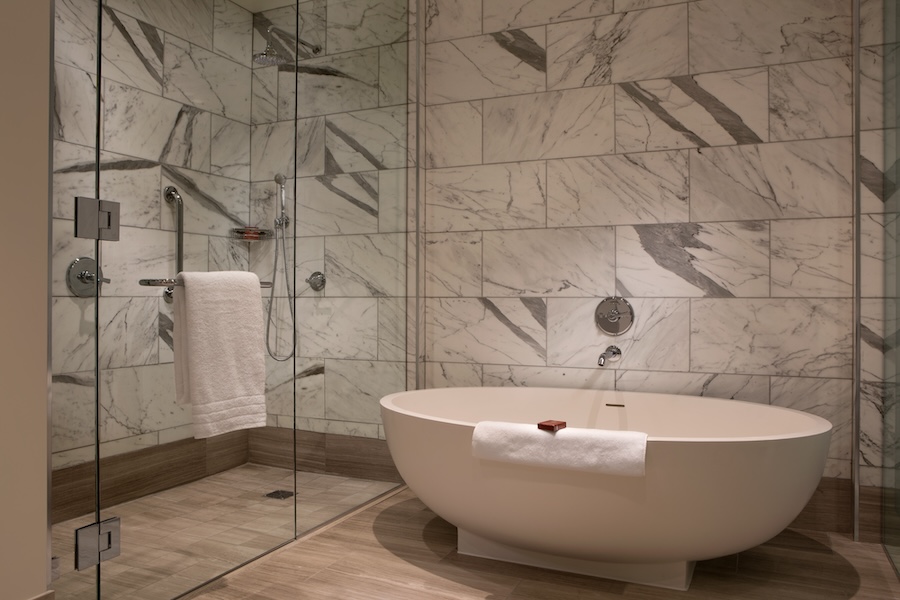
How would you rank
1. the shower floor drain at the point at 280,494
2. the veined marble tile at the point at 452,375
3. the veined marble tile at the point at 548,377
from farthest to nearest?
the veined marble tile at the point at 452,375 < the veined marble tile at the point at 548,377 < the shower floor drain at the point at 280,494

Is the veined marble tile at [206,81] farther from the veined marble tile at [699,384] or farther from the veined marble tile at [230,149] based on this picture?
the veined marble tile at [699,384]

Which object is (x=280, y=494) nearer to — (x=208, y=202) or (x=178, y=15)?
(x=208, y=202)

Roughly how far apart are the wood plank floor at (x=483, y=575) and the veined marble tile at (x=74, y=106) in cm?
145

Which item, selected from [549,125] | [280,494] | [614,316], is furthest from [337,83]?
[280,494]

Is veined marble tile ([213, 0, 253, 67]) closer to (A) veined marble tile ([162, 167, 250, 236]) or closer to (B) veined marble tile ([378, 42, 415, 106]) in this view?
(A) veined marble tile ([162, 167, 250, 236])

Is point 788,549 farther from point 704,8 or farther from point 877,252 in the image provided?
point 704,8

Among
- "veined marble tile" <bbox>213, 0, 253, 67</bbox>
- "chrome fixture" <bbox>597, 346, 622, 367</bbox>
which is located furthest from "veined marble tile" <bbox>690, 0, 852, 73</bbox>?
"veined marble tile" <bbox>213, 0, 253, 67</bbox>

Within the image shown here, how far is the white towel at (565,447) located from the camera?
6.75ft

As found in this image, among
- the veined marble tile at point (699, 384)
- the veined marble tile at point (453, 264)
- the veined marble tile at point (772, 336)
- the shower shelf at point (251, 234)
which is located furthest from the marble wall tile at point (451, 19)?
the veined marble tile at point (699, 384)

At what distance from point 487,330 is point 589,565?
1.37 m

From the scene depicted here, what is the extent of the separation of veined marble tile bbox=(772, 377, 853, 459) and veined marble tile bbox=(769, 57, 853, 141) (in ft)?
3.42

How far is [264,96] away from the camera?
2514mm

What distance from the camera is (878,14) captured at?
2773mm

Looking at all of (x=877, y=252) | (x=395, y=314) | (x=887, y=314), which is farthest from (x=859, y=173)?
(x=395, y=314)
